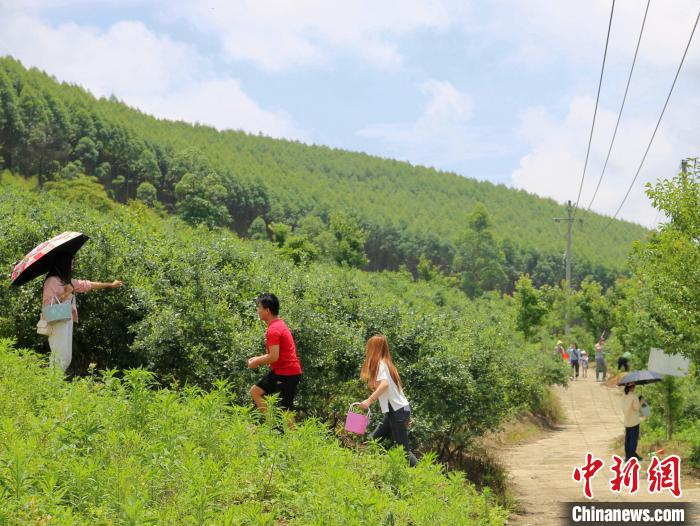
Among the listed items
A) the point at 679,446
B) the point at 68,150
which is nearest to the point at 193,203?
the point at 68,150

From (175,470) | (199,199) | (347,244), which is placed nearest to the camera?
(175,470)

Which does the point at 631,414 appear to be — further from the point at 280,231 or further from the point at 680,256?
the point at 280,231

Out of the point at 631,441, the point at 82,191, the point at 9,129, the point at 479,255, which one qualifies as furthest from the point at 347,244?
the point at 631,441

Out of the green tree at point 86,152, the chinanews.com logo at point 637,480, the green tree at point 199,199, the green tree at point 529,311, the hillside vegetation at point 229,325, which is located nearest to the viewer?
the hillside vegetation at point 229,325

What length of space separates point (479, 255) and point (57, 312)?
305ft

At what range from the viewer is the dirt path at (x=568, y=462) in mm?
10078

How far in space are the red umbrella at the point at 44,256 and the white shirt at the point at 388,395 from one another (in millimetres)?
3860

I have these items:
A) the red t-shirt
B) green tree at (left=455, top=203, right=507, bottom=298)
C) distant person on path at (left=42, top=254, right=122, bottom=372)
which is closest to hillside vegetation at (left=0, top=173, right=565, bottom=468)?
distant person on path at (left=42, top=254, right=122, bottom=372)

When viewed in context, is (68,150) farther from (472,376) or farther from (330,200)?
(472,376)

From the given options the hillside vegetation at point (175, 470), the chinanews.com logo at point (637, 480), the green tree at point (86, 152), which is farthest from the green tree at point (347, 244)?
the hillside vegetation at point (175, 470)

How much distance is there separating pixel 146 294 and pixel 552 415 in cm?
1954

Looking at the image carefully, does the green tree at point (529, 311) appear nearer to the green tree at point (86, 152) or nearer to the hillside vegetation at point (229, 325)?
the hillside vegetation at point (229, 325)

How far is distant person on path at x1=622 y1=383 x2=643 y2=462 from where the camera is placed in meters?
12.1

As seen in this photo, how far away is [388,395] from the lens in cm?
733
